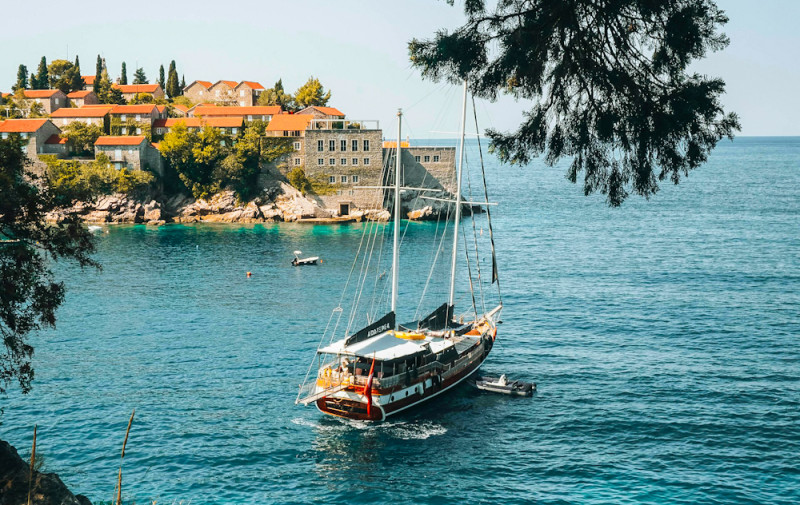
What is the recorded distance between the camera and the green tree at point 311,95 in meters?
152

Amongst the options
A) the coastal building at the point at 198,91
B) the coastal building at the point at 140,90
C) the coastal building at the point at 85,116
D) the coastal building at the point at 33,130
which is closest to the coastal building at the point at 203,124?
the coastal building at the point at 85,116

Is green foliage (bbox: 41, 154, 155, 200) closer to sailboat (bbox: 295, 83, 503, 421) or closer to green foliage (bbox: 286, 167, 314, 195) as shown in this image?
green foliage (bbox: 286, 167, 314, 195)

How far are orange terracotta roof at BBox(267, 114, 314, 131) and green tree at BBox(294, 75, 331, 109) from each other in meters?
22.8

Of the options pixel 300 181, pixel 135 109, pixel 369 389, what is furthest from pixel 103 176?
pixel 369 389

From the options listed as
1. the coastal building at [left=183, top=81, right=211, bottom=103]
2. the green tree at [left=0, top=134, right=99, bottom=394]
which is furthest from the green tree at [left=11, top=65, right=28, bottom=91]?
the green tree at [left=0, top=134, right=99, bottom=394]

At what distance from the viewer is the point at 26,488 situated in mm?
18250

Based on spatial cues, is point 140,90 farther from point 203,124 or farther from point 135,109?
point 203,124

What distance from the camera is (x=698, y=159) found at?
13461 millimetres

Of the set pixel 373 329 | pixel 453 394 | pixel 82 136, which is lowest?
pixel 453 394

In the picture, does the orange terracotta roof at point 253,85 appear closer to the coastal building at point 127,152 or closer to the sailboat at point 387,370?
the coastal building at point 127,152

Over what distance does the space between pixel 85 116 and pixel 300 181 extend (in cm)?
4492

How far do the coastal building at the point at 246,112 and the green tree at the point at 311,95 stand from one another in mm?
10772

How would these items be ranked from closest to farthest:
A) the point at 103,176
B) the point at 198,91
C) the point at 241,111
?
the point at 103,176 → the point at 241,111 → the point at 198,91

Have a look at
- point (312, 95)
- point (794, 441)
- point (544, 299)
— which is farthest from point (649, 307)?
point (312, 95)
